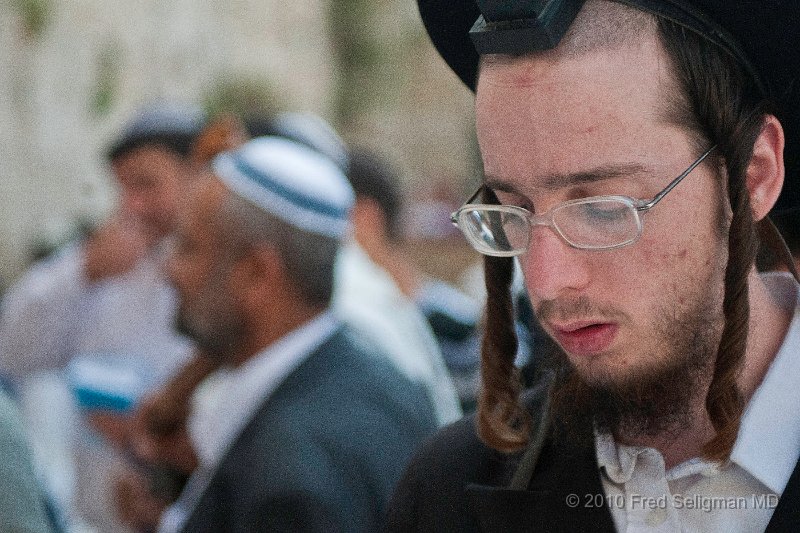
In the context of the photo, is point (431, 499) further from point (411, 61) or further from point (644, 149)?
point (411, 61)

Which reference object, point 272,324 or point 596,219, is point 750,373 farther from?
point 272,324

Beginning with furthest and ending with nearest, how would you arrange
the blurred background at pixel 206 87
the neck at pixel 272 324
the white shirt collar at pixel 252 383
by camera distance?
the blurred background at pixel 206 87, the neck at pixel 272 324, the white shirt collar at pixel 252 383

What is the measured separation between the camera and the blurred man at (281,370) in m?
3.06

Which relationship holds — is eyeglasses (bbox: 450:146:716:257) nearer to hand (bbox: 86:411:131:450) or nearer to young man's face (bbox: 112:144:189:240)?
hand (bbox: 86:411:131:450)

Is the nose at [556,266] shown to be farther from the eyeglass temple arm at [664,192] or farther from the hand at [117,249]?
the hand at [117,249]

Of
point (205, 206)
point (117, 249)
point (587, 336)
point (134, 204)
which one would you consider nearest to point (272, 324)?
point (205, 206)

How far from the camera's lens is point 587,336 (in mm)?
1819

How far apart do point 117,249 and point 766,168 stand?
14.4 ft

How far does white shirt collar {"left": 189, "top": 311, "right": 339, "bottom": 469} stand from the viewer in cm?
351

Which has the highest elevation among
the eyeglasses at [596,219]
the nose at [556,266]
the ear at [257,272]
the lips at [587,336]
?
the eyeglasses at [596,219]

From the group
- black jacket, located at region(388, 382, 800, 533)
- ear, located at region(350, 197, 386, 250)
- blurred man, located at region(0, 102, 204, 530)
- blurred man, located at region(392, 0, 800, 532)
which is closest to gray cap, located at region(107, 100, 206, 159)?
blurred man, located at region(0, 102, 204, 530)

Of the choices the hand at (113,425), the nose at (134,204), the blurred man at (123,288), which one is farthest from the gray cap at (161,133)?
the hand at (113,425)

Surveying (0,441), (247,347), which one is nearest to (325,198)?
(247,347)

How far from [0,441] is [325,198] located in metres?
1.76
